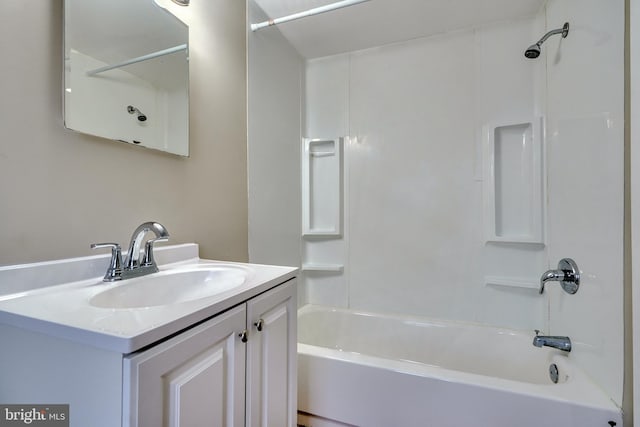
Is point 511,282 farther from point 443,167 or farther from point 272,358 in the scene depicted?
point 272,358

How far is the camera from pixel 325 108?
216cm

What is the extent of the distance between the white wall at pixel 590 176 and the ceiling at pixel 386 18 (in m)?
0.27

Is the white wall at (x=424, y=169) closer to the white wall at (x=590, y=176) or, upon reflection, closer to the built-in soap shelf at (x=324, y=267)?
the built-in soap shelf at (x=324, y=267)

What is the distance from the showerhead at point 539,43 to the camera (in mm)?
1308

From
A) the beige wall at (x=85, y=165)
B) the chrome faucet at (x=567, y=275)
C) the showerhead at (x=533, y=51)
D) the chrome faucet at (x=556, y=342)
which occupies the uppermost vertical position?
the showerhead at (x=533, y=51)

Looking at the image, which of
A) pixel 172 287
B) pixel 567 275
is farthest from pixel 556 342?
pixel 172 287

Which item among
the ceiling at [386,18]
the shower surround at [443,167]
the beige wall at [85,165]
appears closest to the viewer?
the beige wall at [85,165]

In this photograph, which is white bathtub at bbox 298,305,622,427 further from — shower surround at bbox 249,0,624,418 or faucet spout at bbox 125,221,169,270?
faucet spout at bbox 125,221,169,270

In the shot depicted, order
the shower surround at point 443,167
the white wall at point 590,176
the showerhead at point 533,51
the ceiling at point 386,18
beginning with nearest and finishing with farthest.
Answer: the white wall at point 590,176, the shower surround at point 443,167, the showerhead at point 533,51, the ceiling at point 386,18

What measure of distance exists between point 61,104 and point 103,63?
210mm

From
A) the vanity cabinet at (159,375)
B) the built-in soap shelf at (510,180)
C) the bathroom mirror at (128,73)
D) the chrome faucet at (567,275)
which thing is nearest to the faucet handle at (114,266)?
the vanity cabinet at (159,375)

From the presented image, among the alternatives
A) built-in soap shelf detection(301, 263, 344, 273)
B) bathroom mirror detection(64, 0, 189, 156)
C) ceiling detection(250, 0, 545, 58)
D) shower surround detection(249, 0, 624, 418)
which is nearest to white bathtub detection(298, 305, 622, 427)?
shower surround detection(249, 0, 624, 418)

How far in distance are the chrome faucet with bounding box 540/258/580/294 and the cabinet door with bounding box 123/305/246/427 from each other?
1381mm

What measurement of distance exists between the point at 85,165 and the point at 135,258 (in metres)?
0.32
